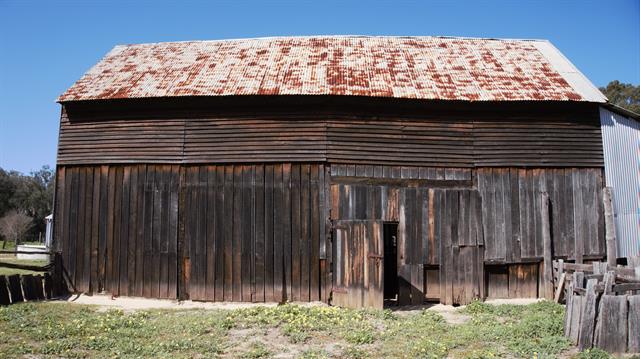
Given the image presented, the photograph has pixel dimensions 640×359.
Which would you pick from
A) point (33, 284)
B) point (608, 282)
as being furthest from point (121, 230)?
point (608, 282)

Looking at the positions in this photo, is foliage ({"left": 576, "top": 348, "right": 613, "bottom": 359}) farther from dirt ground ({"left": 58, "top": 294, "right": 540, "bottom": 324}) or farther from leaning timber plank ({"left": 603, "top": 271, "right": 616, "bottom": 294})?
dirt ground ({"left": 58, "top": 294, "right": 540, "bottom": 324})

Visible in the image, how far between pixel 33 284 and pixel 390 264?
34.3 ft

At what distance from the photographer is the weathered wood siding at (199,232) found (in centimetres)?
1415

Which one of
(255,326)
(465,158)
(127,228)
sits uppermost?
(465,158)

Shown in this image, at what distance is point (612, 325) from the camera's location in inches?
334

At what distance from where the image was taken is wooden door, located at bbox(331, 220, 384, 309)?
42.4ft

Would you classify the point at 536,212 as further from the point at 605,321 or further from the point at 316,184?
the point at 605,321

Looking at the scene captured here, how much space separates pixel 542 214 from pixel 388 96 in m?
5.51

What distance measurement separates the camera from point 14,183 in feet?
209

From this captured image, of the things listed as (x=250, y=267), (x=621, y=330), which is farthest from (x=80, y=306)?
(x=621, y=330)

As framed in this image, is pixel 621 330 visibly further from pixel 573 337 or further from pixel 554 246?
pixel 554 246

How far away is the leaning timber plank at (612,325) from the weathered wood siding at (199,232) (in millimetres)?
7130

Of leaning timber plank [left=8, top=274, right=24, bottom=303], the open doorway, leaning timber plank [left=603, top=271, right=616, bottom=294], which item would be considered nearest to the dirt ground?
leaning timber plank [left=8, top=274, right=24, bottom=303]

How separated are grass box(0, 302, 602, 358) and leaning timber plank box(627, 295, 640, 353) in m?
0.82
